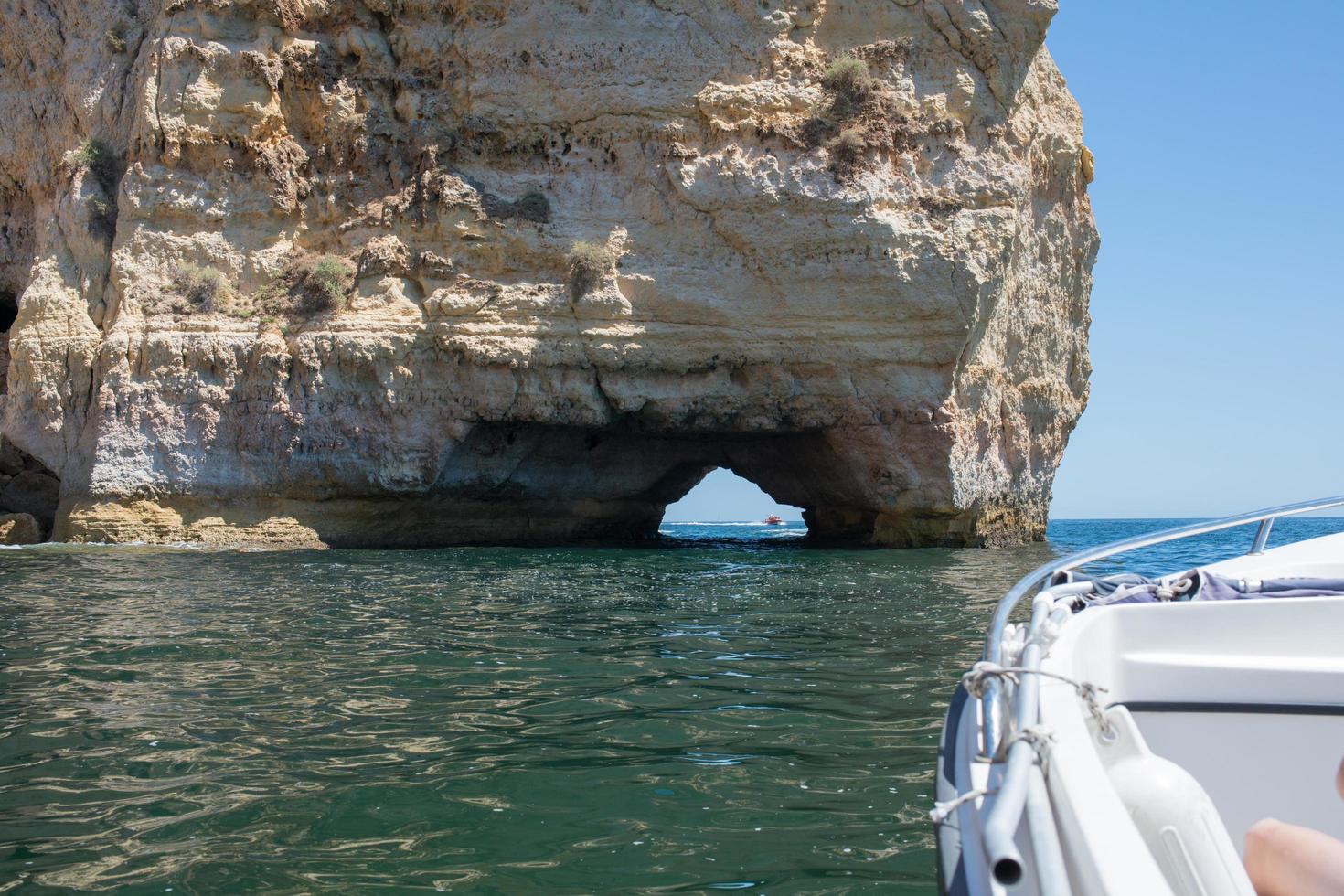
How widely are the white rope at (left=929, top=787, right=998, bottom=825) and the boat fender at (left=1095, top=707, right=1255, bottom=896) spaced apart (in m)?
0.36

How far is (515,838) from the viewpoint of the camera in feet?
10.1

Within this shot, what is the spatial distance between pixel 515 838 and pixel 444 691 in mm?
2043

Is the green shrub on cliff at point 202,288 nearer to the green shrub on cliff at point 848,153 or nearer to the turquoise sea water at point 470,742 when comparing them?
the turquoise sea water at point 470,742

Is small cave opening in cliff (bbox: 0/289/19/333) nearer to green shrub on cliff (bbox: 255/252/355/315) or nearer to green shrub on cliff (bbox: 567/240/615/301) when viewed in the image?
green shrub on cliff (bbox: 255/252/355/315)

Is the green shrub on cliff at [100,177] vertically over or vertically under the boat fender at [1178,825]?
over

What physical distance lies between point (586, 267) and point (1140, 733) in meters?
13.6

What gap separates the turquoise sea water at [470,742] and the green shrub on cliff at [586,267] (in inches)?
310

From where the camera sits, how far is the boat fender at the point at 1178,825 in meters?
1.64

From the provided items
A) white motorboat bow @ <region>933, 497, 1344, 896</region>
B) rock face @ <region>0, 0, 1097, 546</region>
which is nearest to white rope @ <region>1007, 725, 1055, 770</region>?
white motorboat bow @ <region>933, 497, 1344, 896</region>

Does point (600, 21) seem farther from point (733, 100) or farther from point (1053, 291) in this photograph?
point (1053, 291)

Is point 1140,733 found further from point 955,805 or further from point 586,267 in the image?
point 586,267

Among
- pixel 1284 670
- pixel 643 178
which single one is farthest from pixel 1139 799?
pixel 643 178

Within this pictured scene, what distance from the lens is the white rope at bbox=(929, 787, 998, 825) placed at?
5.40ft

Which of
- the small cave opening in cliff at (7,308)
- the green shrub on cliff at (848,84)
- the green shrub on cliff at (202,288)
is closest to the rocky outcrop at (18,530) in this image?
the green shrub on cliff at (202,288)
